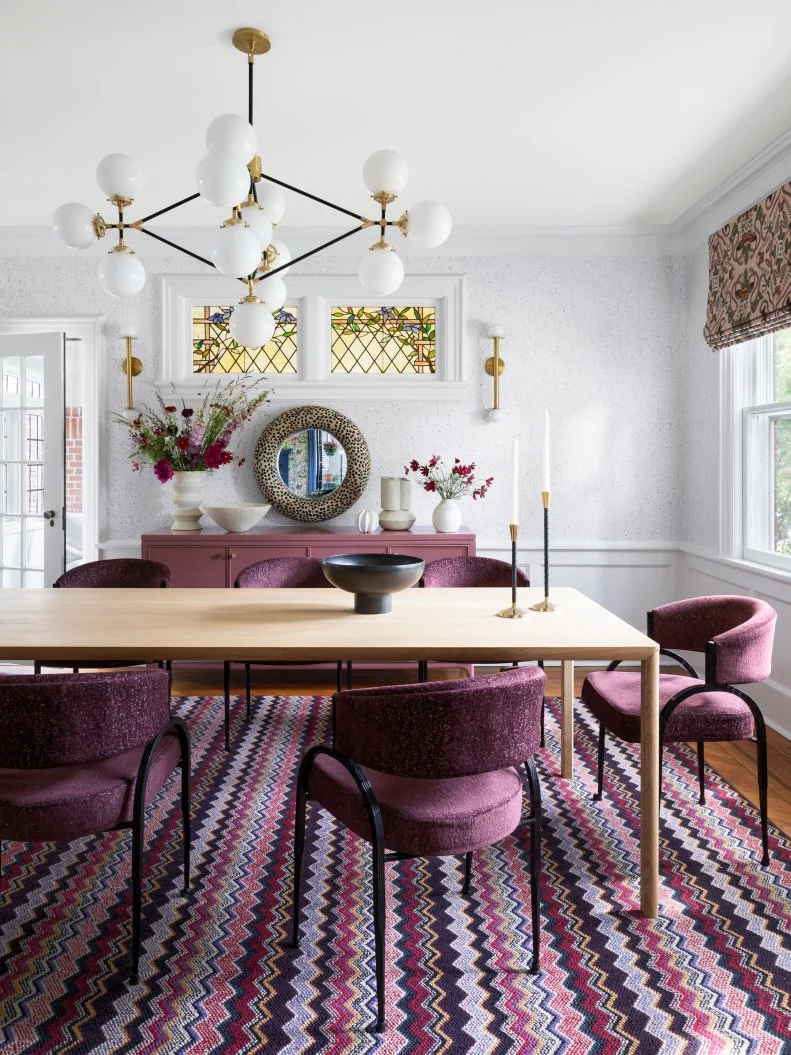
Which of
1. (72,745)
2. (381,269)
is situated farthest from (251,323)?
(72,745)

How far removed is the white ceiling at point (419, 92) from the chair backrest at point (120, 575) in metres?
1.88

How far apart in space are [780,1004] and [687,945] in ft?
0.86

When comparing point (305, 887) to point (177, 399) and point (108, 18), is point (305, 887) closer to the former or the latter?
point (108, 18)

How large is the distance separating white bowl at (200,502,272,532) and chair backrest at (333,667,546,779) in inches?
113

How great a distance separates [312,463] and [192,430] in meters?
0.75

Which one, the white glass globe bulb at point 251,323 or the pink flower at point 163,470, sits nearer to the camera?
the white glass globe bulb at point 251,323

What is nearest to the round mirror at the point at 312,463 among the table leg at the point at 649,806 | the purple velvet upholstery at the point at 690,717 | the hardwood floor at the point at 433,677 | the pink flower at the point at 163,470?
the pink flower at the point at 163,470

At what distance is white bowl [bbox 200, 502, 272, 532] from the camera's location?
14.4ft

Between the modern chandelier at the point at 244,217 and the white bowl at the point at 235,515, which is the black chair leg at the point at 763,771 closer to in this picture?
the modern chandelier at the point at 244,217

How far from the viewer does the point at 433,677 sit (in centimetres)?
458

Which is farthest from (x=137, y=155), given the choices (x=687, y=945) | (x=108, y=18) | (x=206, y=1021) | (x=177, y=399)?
(x=687, y=945)

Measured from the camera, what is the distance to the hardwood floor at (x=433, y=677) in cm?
314

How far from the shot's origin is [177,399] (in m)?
4.90

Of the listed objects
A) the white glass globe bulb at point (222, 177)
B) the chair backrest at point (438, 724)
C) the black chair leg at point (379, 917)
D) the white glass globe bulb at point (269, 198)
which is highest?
the white glass globe bulb at point (269, 198)
